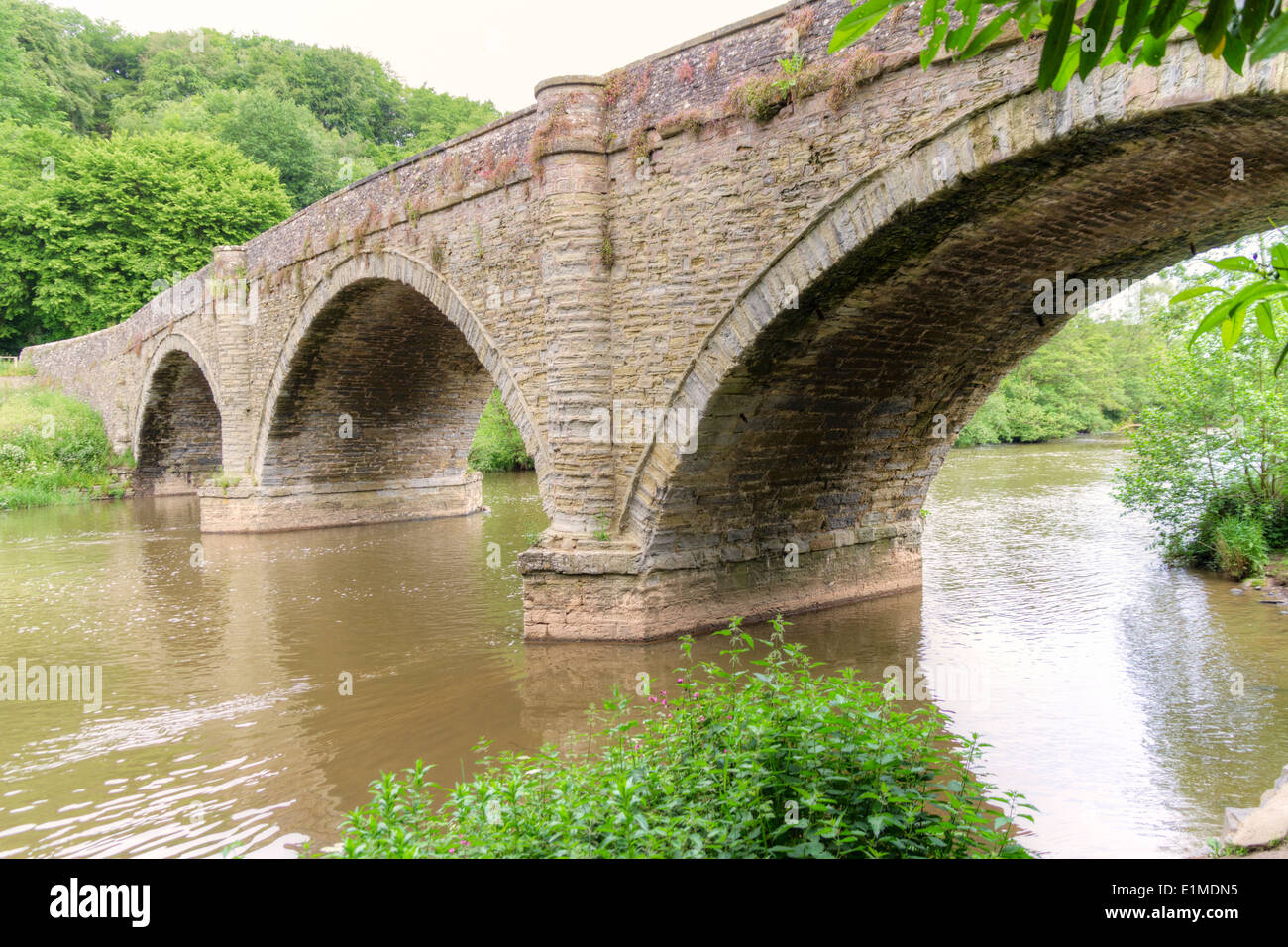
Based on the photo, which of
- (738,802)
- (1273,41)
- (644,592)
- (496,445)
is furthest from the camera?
(496,445)

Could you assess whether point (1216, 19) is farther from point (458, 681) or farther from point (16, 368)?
point (16, 368)

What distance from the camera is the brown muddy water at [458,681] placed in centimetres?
495

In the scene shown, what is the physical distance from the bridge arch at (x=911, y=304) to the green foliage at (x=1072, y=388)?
1097 inches

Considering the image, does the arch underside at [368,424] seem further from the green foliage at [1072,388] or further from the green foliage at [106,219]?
the green foliage at [1072,388]

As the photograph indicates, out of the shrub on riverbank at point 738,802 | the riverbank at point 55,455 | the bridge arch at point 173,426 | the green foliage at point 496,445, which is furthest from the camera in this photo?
the green foliage at point 496,445

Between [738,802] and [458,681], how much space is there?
4485 millimetres

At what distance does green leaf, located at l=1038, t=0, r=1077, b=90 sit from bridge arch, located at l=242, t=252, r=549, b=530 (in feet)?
32.2

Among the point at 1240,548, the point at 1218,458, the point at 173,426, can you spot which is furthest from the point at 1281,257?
the point at 173,426

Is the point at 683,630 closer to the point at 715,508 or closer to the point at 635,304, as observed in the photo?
the point at 715,508

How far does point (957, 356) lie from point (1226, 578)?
4.47m

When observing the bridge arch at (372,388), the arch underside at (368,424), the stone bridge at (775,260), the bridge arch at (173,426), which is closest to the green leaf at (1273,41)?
the stone bridge at (775,260)

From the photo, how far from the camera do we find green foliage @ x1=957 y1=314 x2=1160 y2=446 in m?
37.1

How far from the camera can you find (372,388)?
1580 centimetres

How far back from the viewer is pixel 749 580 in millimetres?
8805
